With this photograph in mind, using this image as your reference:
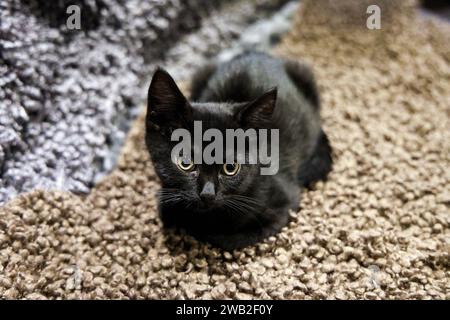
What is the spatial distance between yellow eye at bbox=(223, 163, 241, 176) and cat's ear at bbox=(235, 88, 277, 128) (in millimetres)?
164

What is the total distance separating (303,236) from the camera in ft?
6.78

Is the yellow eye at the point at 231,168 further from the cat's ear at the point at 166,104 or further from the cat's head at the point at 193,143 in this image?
the cat's ear at the point at 166,104

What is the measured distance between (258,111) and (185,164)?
1.11 ft

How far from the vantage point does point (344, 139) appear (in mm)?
2658

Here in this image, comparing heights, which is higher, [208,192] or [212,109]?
[212,109]

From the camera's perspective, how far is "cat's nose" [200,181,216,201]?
5.72ft
